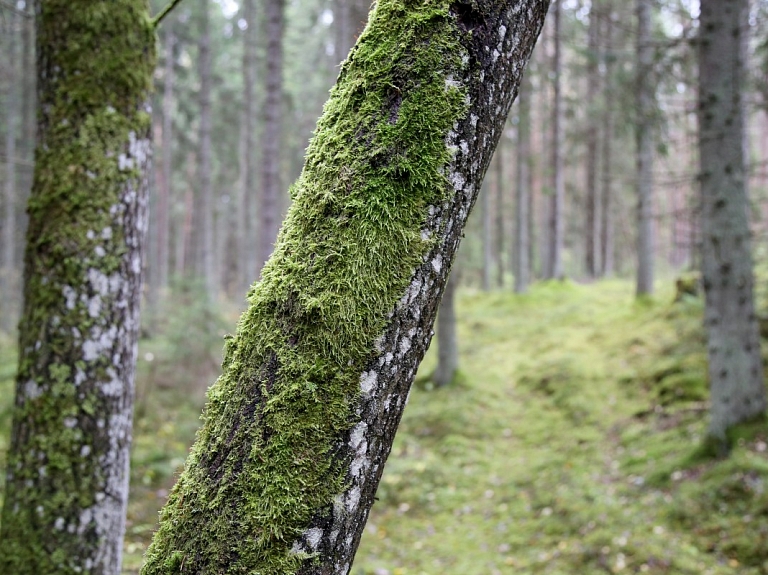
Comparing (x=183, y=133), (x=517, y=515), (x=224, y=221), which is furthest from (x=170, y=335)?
(x=224, y=221)

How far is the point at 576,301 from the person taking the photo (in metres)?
15.8

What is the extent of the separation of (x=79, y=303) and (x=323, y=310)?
6.49 ft

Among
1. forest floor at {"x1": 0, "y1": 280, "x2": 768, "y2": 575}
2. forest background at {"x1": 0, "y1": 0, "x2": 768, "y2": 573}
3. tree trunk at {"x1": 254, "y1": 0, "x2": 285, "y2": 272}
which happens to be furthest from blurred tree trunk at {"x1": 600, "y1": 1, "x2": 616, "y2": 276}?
tree trunk at {"x1": 254, "y1": 0, "x2": 285, "y2": 272}

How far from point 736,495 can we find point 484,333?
9690 mm

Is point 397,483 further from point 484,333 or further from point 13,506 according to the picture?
point 484,333

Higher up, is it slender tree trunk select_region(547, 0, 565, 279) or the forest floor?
slender tree trunk select_region(547, 0, 565, 279)

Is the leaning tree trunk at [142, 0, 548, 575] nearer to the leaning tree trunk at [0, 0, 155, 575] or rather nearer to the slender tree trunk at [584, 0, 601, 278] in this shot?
the leaning tree trunk at [0, 0, 155, 575]

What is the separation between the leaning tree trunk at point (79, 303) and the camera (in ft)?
8.57

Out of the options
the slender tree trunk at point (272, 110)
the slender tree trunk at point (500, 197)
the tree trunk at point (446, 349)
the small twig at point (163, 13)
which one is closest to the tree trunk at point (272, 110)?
the slender tree trunk at point (272, 110)

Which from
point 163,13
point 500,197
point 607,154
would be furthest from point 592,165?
point 163,13

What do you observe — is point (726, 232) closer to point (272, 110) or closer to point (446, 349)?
point (446, 349)

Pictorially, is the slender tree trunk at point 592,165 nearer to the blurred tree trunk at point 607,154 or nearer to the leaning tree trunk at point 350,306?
the blurred tree trunk at point 607,154

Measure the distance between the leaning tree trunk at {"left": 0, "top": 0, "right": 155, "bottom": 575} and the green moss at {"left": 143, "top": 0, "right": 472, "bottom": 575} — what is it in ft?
5.26

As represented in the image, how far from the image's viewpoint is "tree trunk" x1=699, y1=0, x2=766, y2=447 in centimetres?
617
